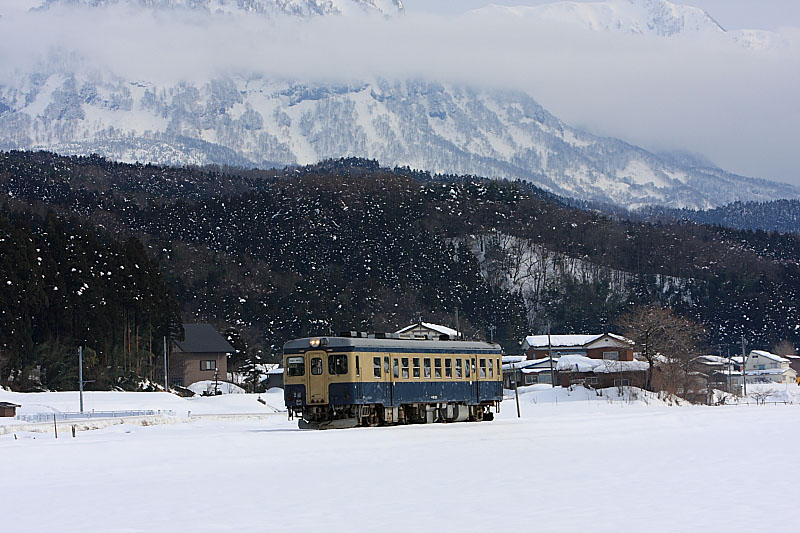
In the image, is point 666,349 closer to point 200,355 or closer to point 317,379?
point 200,355

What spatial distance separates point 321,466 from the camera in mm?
19688

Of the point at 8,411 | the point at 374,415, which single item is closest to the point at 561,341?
the point at 8,411

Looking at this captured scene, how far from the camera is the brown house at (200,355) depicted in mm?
101625

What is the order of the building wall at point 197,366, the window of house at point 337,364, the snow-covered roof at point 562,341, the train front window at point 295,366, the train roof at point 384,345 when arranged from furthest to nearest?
the snow-covered roof at point 562,341 < the building wall at point 197,366 < the train front window at point 295,366 < the train roof at point 384,345 < the window of house at point 337,364

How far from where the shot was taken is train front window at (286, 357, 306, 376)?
35.3 meters

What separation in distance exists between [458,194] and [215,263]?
5255 cm

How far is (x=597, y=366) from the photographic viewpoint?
95062 mm

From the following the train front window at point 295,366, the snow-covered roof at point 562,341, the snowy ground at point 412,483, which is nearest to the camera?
the snowy ground at point 412,483

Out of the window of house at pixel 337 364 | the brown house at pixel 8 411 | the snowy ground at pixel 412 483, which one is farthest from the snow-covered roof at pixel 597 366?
the snowy ground at pixel 412 483

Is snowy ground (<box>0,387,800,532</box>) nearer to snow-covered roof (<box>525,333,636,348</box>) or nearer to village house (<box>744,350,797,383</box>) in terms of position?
snow-covered roof (<box>525,333,636,348</box>)

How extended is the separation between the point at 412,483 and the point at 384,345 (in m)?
19.5

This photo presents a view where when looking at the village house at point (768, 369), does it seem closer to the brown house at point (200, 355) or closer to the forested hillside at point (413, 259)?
the forested hillside at point (413, 259)

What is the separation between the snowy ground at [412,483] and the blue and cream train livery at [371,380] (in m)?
6.07

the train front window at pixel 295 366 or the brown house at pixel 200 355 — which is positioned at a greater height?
the brown house at pixel 200 355
